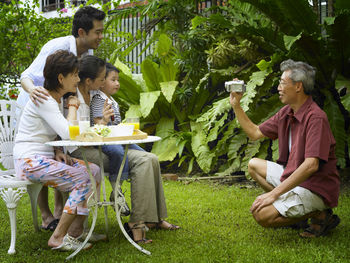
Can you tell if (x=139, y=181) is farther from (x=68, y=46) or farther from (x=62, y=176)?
(x=68, y=46)

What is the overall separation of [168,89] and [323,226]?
3.57m

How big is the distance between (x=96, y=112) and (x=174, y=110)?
336 centimetres

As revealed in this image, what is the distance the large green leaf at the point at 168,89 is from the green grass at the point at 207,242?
2.15m

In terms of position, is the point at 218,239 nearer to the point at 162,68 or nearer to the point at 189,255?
the point at 189,255

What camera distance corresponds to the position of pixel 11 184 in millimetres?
3303

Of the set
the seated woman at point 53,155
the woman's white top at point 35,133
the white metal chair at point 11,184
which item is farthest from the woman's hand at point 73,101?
the white metal chair at point 11,184

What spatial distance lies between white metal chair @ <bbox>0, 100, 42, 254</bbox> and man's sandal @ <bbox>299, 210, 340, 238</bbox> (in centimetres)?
209

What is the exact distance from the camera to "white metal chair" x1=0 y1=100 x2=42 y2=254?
3.33 m

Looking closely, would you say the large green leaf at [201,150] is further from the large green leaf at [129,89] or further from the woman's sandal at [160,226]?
the woman's sandal at [160,226]

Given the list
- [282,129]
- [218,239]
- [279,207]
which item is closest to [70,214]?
[218,239]

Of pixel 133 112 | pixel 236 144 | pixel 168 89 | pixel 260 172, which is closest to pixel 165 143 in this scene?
pixel 133 112

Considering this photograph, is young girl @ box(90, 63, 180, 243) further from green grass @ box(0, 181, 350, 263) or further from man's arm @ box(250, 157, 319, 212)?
man's arm @ box(250, 157, 319, 212)

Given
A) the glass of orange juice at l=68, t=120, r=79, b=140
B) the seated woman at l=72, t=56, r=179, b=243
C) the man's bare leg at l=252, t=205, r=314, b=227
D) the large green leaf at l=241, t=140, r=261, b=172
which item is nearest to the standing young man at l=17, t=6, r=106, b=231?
the seated woman at l=72, t=56, r=179, b=243

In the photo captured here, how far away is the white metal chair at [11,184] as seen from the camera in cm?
333
